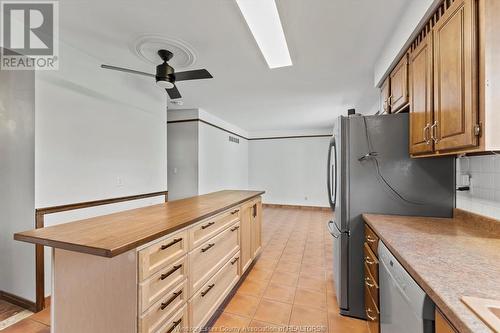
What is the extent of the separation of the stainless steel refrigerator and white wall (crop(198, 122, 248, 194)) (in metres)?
3.29

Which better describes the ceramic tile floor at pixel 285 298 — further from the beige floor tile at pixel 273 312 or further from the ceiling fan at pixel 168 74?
the ceiling fan at pixel 168 74

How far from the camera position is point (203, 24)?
6.25ft

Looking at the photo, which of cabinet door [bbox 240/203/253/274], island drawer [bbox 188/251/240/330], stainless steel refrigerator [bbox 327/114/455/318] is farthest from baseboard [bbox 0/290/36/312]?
stainless steel refrigerator [bbox 327/114/455/318]

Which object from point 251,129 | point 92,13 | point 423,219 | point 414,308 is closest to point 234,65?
point 92,13

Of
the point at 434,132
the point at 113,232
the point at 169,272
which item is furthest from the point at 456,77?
the point at 113,232

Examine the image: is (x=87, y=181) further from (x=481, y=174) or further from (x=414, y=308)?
(x=481, y=174)

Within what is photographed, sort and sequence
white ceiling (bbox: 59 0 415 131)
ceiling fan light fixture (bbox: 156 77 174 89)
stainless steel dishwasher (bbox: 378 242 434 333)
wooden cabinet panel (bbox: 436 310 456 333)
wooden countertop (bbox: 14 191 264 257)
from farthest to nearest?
ceiling fan light fixture (bbox: 156 77 174 89)
white ceiling (bbox: 59 0 415 131)
wooden countertop (bbox: 14 191 264 257)
stainless steel dishwasher (bbox: 378 242 434 333)
wooden cabinet panel (bbox: 436 310 456 333)

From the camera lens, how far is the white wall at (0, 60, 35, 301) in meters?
2.01

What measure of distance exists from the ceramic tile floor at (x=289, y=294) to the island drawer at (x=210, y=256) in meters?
0.48

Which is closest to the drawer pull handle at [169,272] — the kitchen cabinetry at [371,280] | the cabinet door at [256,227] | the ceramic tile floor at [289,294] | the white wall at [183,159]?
the ceramic tile floor at [289,294]

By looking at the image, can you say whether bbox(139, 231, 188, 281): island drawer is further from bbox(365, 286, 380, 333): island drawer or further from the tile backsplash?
the tile backsplash

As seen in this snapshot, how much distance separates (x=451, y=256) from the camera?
3.47ft

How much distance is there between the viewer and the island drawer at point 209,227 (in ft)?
5.18

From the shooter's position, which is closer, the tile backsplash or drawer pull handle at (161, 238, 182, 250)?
drawer pull handle at (161, 238, 182, 250)
